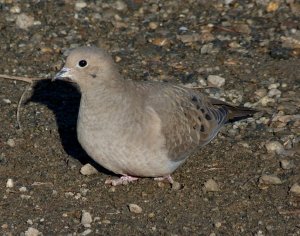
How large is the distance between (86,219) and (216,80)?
237 cm

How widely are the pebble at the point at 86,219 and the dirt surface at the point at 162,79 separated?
0.03 ft

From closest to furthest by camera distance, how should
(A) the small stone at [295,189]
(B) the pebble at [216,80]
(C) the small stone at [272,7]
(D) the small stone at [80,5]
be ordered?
(A) the small stone at [295,189], (B) the pebble at [216,80], (C) the small stone at [272,7], (D) the small stone at [80,5]

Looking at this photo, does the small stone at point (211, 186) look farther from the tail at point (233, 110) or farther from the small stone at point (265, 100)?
the small stone at point (265, 100)

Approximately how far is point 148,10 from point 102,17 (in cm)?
52

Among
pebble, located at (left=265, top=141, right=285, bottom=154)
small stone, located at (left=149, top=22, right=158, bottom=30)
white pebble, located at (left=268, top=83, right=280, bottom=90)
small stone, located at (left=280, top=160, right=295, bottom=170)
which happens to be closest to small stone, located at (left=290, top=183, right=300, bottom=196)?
small stone, located at (left=280, top=160, right=295, bottom=170)

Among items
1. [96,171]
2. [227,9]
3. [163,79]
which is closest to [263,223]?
[96,171]

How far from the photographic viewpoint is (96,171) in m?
6.55

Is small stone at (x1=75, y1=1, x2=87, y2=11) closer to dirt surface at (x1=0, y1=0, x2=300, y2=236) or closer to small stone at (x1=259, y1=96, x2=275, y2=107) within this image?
dirt surface at (x1=0, y1=0, x2=300, y2=236)

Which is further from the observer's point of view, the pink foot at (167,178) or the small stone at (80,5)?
the small stone at (80,5)

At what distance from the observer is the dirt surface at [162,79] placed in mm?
5965

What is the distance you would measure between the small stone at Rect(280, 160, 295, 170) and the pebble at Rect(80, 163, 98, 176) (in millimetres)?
1458

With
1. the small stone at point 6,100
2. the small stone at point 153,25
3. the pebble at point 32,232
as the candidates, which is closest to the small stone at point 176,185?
the pebble at point 32,232

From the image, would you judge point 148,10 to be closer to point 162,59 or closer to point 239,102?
point 162,59

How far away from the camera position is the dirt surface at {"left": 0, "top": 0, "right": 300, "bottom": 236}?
596cm
